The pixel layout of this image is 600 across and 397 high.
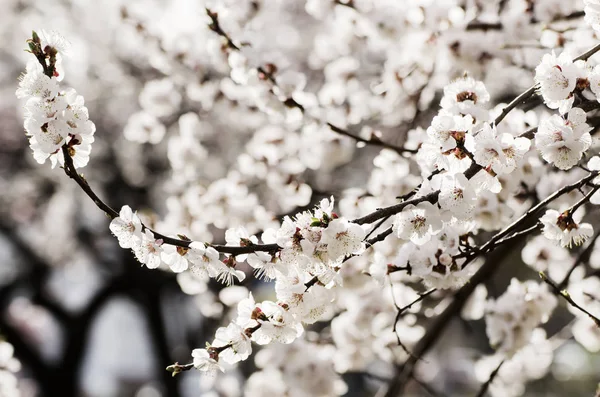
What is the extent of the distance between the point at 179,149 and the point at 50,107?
93.7 inches

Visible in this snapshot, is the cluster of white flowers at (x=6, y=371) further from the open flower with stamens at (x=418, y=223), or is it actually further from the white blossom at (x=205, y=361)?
the open flower with stamens at (x=418, y=223)

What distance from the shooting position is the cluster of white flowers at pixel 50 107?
4.34 feet

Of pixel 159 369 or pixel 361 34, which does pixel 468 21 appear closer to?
pixel 361 34

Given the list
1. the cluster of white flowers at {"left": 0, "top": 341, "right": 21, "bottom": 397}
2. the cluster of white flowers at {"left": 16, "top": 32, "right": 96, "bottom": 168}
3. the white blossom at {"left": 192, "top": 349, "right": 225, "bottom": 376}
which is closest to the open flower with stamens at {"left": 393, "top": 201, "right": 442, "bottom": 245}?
the white blossom at {"left": 192, "top": 349, "right": 225, "bottom": 376}

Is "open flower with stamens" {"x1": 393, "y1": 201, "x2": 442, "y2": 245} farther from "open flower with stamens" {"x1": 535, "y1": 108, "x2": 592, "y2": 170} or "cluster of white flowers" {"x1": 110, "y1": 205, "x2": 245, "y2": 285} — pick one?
"cluster of white flowers" {"x1": 110, "y1": 205, "x2": 245, "y2": 285}

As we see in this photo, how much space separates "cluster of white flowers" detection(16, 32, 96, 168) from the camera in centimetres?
132

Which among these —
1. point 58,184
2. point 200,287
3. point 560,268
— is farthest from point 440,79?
point 58,184

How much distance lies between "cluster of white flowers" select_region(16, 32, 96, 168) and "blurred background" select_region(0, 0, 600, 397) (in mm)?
1245

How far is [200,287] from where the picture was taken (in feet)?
9.82

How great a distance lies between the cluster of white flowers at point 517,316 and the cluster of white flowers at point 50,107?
1948mm

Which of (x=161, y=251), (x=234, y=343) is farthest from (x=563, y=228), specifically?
(x=161, y=251)

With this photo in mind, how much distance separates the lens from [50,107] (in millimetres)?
1336

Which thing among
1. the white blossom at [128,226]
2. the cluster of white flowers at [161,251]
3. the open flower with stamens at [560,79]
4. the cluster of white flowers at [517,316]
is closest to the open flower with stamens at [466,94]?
the open flower with stamens at [560,79]

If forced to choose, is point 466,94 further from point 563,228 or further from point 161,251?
point 161,251
